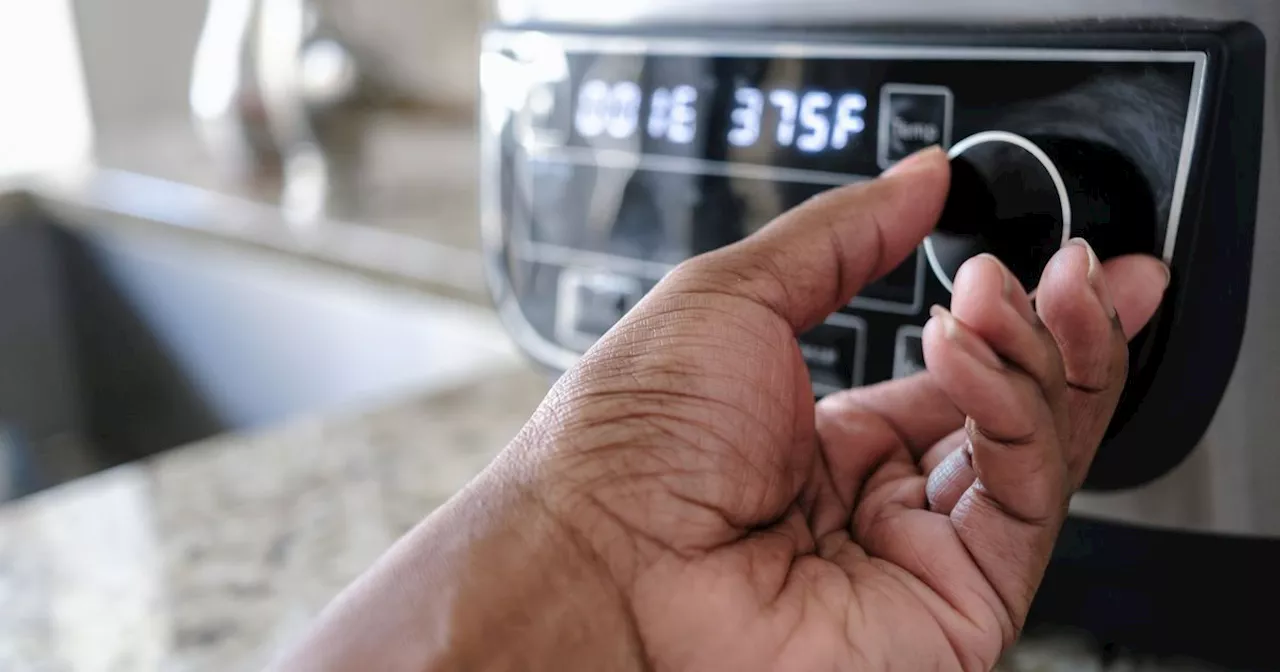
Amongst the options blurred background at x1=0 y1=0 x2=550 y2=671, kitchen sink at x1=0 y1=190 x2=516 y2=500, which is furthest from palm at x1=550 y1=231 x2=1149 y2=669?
kitchen sink at x1=0 y1=190 x2=516 y2=500

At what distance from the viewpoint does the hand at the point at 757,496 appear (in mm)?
254

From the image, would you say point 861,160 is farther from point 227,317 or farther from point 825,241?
point 227,317

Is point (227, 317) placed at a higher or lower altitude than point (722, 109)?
lower

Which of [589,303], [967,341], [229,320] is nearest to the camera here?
[967,341]

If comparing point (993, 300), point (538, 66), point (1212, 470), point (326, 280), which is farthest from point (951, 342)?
point (326, 280)

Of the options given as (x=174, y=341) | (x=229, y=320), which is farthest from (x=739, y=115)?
(x=174, y=341)

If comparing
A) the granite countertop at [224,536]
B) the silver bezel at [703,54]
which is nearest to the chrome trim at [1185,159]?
the silver bezel at [703,54]

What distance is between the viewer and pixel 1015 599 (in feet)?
0.92

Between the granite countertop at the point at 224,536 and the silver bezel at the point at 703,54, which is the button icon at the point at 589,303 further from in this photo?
the granite countertop at the point at 224,536

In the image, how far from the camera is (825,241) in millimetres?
312

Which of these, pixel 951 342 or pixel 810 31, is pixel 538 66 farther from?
pixel 951 342

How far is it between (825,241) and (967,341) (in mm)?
88

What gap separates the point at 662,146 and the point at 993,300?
20 cm

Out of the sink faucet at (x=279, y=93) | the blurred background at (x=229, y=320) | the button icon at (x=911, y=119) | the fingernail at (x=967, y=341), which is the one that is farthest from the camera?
the sink faucet at (x=279, y=93)
